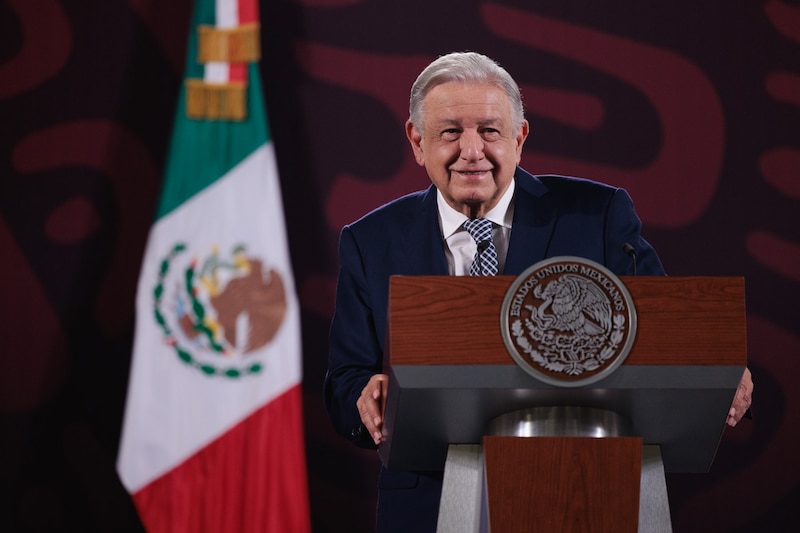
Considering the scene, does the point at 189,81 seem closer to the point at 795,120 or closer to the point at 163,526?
the point at 163,526

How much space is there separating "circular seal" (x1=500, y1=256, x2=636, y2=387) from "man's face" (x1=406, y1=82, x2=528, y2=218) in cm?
69

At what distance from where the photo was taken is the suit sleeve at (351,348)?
1.87 meters

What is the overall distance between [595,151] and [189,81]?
1.36m

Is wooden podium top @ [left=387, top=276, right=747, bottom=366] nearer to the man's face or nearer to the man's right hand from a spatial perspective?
the man's right hand

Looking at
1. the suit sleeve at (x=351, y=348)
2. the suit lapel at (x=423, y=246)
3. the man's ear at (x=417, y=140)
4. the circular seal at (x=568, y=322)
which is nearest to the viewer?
the circular seal at (x=568, y=322)

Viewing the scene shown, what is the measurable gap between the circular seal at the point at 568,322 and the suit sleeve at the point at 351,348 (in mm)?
533

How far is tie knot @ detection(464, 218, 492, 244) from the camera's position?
6.57ft

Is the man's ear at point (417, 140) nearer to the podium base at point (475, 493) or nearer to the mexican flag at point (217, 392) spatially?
the podium base at point (475, 493)

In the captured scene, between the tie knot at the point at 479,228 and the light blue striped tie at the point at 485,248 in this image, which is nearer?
the light blue striped tie at the point at 485,248

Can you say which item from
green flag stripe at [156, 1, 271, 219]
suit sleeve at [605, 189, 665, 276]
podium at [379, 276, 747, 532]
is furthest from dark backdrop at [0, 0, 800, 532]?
podium at [379, 276, 747, 532]

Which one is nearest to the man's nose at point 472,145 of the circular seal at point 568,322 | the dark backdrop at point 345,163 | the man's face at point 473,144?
the man's face at point 473,144

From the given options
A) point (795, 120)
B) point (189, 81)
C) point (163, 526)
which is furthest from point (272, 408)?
point (795, 120)

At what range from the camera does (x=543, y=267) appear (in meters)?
1.39

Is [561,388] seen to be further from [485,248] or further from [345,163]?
[345,163]
